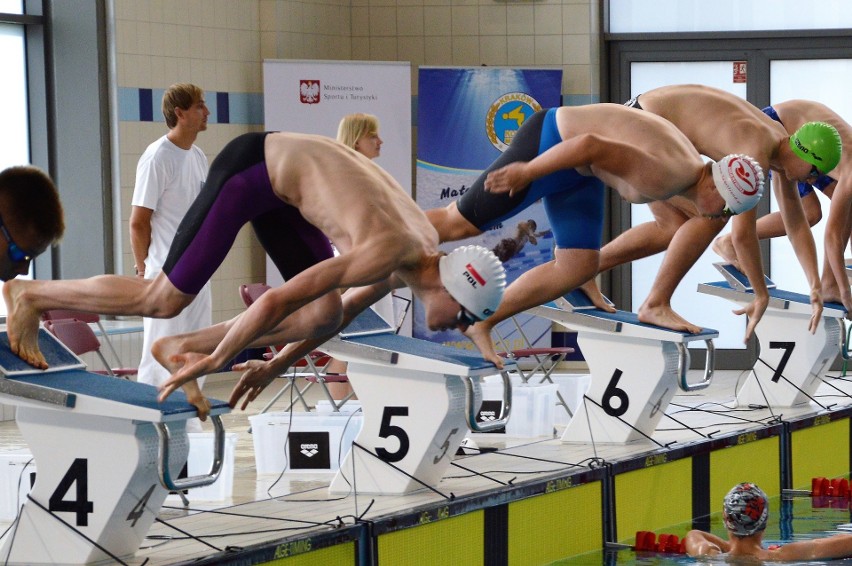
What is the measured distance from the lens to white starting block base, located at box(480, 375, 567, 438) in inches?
304

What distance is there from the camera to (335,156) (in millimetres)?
4570

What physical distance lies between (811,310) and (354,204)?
4358mm

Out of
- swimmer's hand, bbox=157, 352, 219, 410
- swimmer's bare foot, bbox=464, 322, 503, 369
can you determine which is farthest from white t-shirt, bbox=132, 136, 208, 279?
swimmer's hand, bbox=157, 352, 219, 410

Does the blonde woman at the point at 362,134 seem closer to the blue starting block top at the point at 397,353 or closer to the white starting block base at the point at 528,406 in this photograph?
the blue starting block top at the point at 397,353

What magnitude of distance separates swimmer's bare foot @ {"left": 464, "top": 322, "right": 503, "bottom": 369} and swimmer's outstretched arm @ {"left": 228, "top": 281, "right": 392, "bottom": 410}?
0.78m

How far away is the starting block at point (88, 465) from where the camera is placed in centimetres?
428

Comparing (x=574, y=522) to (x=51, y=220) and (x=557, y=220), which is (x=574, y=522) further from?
(x=51, y=220)

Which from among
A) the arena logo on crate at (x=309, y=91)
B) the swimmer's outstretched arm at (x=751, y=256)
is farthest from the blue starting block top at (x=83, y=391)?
the arena logo on crate at (x=309, y=91)

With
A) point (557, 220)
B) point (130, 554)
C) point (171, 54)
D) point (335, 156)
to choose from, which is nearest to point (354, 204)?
point (335, 156)

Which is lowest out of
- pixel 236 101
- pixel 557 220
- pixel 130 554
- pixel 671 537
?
pixel 671 537

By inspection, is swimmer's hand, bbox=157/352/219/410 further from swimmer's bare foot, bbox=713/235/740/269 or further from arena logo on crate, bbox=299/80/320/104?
arena logo on crate, bbox=299/80/320/104

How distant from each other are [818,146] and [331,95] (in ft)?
15.8

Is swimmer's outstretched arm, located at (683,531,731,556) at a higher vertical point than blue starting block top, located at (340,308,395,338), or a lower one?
lower

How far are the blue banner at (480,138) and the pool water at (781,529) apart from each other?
13.1 ft
